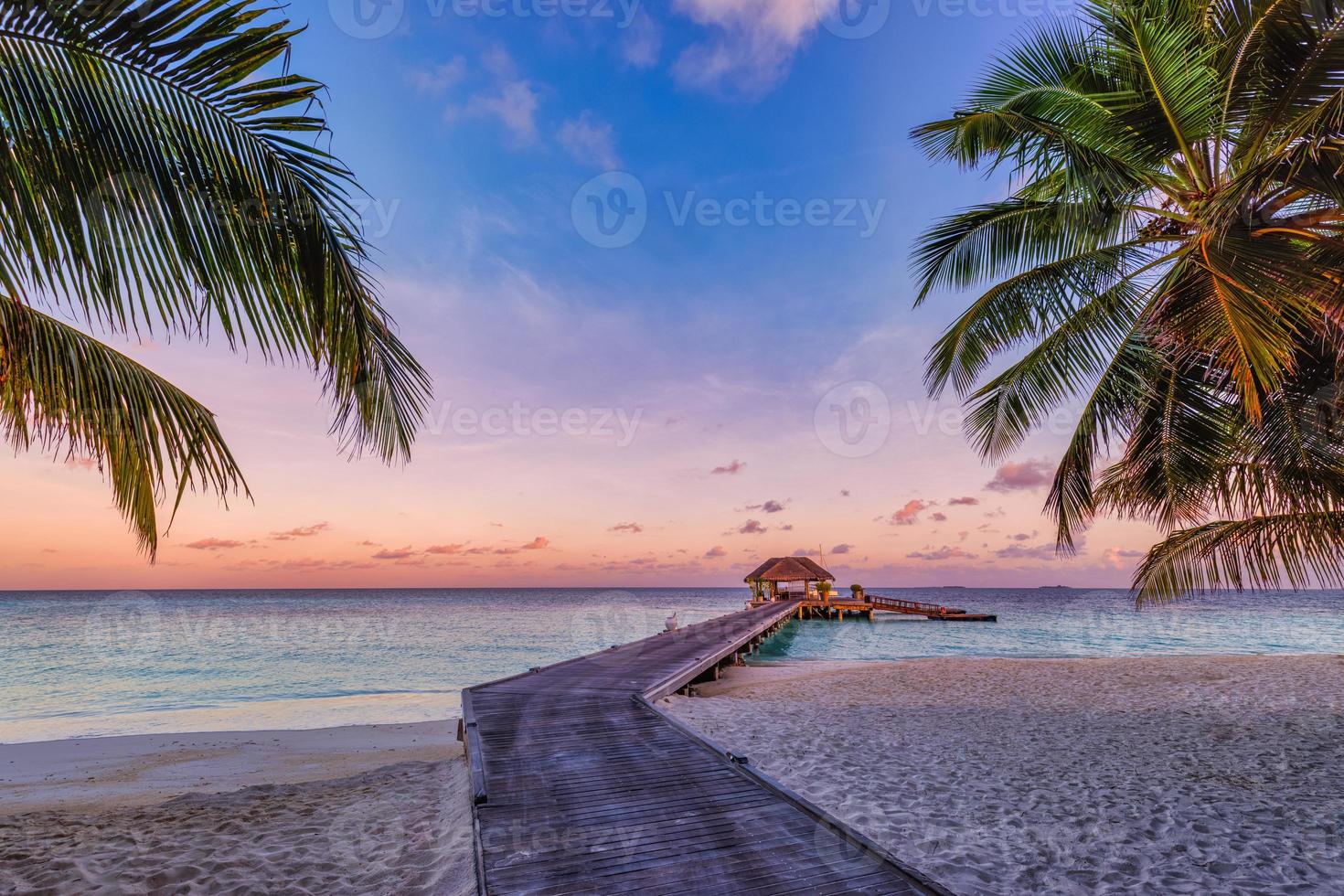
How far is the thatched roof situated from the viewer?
1425 inches

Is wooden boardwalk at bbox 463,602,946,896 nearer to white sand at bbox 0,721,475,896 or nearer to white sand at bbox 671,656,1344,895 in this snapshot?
white sand at bbox 0,721,475,896

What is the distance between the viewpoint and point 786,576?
37.0m

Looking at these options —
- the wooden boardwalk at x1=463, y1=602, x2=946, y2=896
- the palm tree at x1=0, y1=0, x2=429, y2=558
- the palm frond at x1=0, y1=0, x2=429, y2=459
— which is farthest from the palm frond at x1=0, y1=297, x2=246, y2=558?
the wooden boardwalk at x1=463, y1=602, x2=946, y2=896

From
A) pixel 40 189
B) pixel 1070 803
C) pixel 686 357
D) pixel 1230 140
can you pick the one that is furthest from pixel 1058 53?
pixel 686 357

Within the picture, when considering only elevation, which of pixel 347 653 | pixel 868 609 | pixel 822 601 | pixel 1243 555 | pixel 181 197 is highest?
pixel 181 197

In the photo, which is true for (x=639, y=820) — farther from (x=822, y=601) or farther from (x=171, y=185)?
(x=822, y=601)

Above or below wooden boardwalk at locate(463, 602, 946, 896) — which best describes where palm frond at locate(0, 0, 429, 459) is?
above

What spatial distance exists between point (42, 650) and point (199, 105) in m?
39.6

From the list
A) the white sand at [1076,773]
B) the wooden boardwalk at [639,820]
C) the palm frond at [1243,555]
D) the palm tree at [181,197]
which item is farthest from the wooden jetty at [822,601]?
the palm tree at [181,197]

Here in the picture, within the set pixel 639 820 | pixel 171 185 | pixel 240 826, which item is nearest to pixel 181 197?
pixel 171 185

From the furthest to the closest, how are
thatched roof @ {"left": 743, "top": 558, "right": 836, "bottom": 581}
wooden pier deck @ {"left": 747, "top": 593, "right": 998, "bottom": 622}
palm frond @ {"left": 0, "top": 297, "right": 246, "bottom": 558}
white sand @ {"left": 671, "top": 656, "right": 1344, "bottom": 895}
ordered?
thatched roof @ {"left": 743, "top": 558, "right": 836, "bottom": 581} < wooden pier deck @ {"left": 747, "top": 593, "right": 998, "bottom": 622} < white sand @ {"left": 671, "top": 656, "right": 1344, "bottom": 895} < palm frond @ {"left": 0, "top": 297, "right": 246, "bottom": 558}

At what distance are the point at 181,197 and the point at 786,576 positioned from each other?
122 feet

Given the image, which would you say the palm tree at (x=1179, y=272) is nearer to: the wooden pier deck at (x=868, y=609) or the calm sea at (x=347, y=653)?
the calm sea at (x=347, y=653)

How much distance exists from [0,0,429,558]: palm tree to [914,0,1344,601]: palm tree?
4.96m
